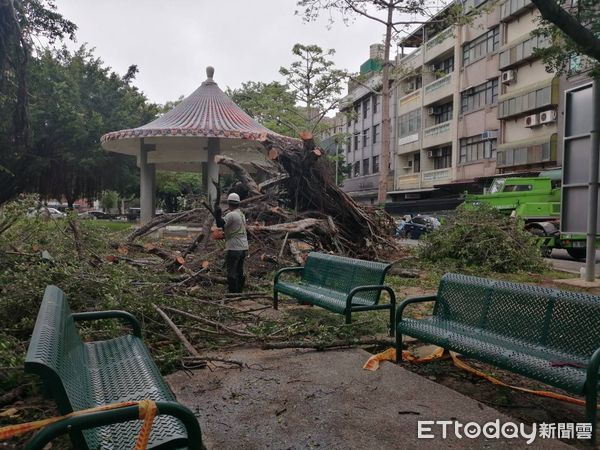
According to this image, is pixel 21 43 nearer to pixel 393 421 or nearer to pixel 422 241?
pixel 393 421

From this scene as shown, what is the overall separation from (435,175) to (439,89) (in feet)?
21.2

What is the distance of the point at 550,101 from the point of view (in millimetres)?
25969

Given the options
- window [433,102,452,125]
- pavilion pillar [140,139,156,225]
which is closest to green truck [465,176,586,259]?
pavilion pillar [140,139,156,225]

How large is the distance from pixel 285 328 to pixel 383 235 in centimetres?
801

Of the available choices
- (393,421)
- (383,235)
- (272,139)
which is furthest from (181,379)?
(383,235)

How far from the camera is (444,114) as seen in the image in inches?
1512

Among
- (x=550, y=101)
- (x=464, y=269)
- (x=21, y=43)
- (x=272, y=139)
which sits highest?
(x=550, y=101)

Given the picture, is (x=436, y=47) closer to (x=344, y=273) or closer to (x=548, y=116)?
(x=548, y=116)

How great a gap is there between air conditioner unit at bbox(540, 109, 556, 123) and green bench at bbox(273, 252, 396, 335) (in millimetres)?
24059

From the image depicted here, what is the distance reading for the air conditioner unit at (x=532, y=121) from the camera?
27.0 metres

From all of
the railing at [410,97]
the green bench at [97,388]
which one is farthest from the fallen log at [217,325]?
the railing at [410,97]

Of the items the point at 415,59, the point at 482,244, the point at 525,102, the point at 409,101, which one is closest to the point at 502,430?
the point at 482,244

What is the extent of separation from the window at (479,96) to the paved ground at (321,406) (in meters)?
31.2

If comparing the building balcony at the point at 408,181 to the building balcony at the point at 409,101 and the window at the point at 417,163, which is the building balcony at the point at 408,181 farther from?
the building balcony at the point at 409,101
